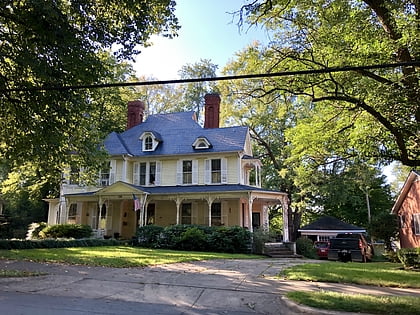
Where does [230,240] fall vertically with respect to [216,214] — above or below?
below

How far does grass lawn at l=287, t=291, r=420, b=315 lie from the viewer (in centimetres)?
559

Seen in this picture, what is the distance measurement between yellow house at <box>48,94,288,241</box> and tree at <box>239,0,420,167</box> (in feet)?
33.1

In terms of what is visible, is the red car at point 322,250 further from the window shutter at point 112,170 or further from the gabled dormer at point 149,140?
the window shutter at point 112,170

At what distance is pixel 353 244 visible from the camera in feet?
65.3

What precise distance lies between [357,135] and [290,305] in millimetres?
7369

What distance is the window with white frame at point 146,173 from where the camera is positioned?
25125mm

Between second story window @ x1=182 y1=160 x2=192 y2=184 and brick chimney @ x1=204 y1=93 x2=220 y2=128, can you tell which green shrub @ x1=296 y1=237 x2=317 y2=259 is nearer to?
second story window @ x1=182 y1=160 x2=192 y2=184

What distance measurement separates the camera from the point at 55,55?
37.7 ft

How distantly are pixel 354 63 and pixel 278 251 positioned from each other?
13560 millimetres

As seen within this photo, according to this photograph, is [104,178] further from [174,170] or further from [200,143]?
[200,143]

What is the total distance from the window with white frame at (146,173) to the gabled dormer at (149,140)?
1096mm

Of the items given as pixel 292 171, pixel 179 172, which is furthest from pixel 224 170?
pixel 292 171

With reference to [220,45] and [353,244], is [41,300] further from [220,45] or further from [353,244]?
[353,244]

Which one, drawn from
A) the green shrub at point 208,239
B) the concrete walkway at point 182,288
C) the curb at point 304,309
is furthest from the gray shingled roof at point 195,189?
the curb at point 304,309
